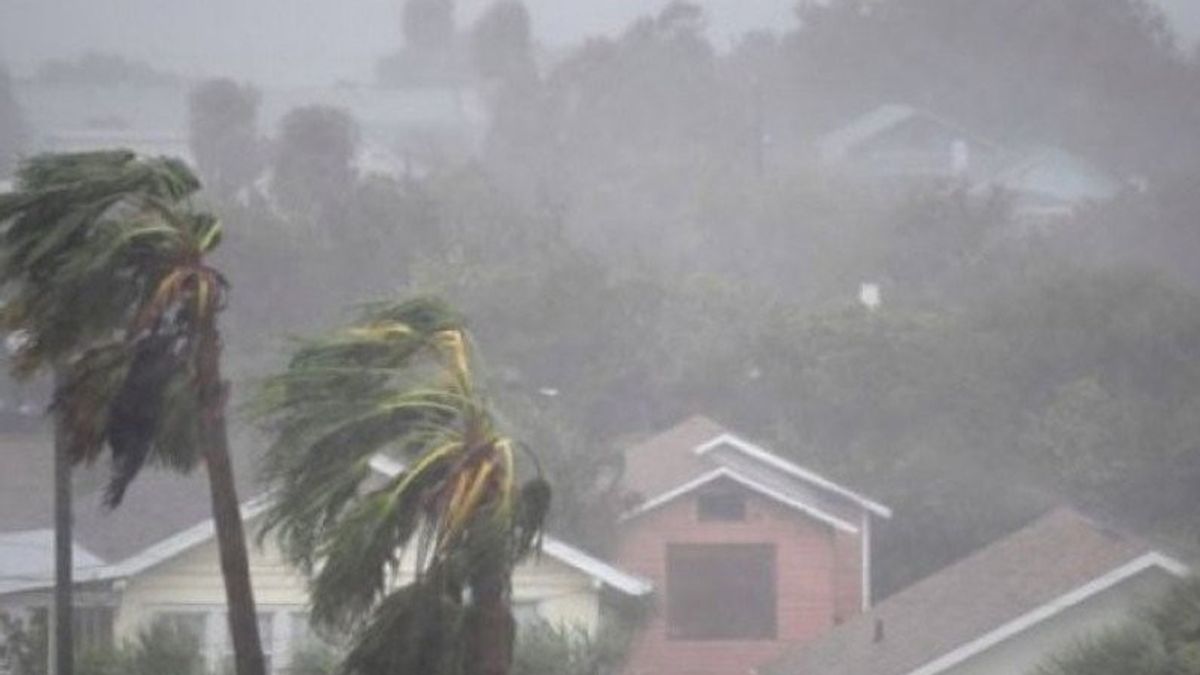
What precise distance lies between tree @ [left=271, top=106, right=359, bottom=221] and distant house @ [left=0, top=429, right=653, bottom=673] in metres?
17.9

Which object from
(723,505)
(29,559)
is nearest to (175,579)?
(29,559)

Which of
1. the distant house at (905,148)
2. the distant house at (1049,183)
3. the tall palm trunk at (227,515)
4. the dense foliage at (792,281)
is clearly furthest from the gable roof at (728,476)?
the distant house at (905,148)

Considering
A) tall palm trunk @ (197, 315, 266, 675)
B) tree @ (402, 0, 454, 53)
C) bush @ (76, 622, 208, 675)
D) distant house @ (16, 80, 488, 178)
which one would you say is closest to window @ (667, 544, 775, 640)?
bush @ (76, 622, 208, 675)

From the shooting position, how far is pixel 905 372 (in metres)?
30.4

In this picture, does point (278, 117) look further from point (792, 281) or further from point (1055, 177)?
point (1055, 177)

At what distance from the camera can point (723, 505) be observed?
933 inches

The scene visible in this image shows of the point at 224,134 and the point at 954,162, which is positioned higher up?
the point at 954,162

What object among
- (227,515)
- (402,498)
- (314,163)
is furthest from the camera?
(314,163)

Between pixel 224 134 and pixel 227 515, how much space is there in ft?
119

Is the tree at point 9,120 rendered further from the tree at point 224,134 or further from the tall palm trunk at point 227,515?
the tall palm trunk at point 227,515

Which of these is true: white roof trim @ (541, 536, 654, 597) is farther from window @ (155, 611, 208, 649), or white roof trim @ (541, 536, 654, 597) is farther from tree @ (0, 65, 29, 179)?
tree @ (0, 65, 29, 179)

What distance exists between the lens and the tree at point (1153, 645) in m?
13.4

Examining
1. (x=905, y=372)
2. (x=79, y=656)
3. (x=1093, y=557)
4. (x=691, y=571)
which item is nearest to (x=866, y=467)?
(x=905, y=372)

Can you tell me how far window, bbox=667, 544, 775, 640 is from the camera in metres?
22.8
